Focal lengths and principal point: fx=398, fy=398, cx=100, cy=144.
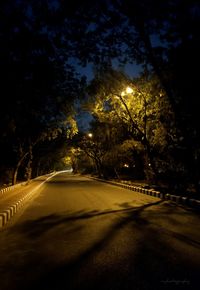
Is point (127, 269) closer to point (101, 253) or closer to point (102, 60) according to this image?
point (101, 253)

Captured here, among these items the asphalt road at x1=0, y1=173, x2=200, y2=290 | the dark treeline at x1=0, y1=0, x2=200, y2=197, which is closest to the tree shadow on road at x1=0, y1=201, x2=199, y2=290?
the asphalt road at x1=0, y1=173, x2=200, y2=290

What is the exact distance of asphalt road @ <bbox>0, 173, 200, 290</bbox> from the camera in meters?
6.06

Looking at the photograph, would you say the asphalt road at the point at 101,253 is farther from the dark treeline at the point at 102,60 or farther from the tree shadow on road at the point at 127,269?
the dark treeline at the point at 102,60

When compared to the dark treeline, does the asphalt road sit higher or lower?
lower

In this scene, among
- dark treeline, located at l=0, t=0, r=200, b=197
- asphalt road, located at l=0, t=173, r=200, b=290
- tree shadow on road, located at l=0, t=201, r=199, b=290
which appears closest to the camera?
tree shadow on road, located at l=0, t=201, r=199, b=290

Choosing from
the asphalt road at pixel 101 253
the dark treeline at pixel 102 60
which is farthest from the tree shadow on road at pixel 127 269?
the dark treeline at pixel 102 60

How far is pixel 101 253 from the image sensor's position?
804 centimetres

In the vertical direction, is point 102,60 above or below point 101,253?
above

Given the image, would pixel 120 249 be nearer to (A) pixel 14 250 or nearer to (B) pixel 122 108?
(A) pixel 14 250

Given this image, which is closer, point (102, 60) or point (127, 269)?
point (127, 269)

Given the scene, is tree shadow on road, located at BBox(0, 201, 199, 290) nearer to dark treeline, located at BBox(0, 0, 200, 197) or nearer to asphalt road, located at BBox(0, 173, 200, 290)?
asphalt road, located at BBox(0, 173, 200, 290)

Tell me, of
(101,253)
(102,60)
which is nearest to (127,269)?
(101,253)

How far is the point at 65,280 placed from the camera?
6.15 metres

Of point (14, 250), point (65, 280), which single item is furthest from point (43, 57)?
point (65, 280)
